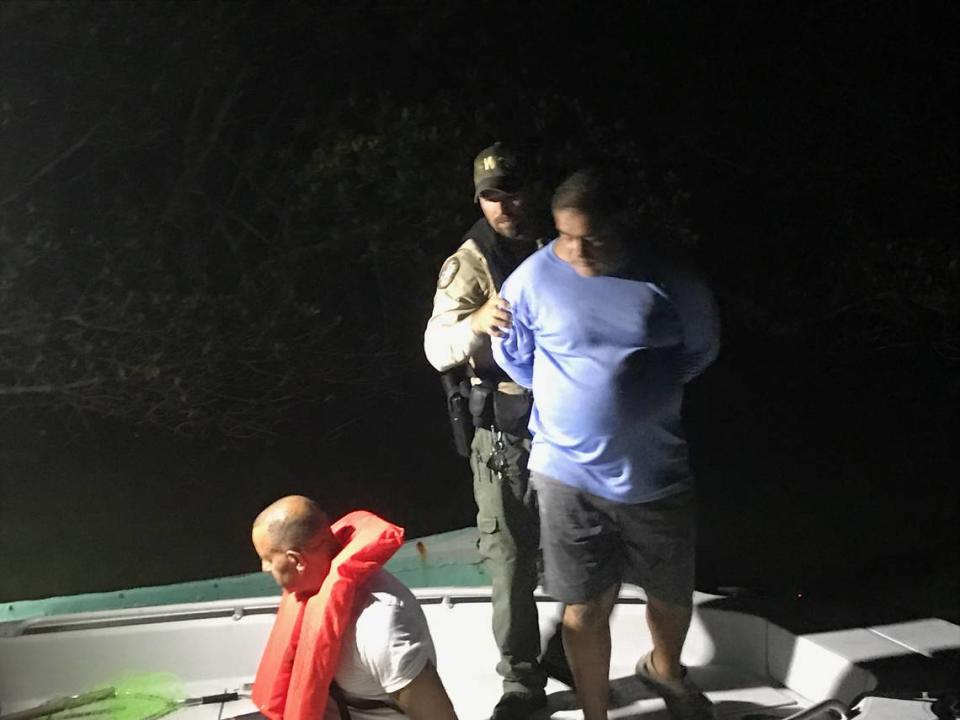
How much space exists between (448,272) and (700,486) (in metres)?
0.63

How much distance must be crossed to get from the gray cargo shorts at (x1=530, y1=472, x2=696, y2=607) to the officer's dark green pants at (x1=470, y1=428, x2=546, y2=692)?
0.06 m

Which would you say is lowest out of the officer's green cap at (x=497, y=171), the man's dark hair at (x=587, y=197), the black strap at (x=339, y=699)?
the black strap at (x=339, y=699)

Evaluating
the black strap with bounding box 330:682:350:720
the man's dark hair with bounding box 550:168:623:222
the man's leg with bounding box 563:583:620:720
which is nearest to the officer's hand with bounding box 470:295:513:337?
the man's dark hair with bounding box 550:168:623:222

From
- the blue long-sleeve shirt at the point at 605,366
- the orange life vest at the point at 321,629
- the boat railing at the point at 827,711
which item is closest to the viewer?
the orange life vest at the point at 321,629

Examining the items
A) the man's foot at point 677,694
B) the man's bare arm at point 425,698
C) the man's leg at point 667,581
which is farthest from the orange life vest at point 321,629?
the man's foot at point 677,694

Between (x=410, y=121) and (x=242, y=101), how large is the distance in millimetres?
292

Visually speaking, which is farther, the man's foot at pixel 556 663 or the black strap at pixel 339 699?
the man's foot at pixel 556 663

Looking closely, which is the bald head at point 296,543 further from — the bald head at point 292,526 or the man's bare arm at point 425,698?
the man's bare arm at point 425,698

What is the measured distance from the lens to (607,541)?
5.21 feet

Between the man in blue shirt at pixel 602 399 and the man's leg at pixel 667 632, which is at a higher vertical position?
the man in blue shirt at pixel 602 399

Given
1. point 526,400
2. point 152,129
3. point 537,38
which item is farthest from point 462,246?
point 152,129

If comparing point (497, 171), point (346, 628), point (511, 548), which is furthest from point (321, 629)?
point (497, 171)

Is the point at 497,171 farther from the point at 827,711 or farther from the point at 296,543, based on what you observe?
the point at 827,711

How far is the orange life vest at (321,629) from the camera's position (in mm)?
1425
